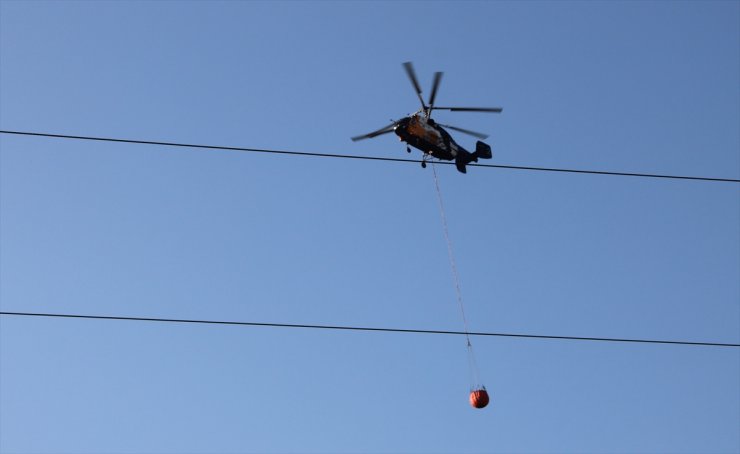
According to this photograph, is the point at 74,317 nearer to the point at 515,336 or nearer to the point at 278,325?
the point at 278,325

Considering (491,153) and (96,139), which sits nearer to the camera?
(96,139)

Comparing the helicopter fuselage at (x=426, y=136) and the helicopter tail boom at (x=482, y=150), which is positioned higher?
the helicopter tail boom at (x=482, y=150)

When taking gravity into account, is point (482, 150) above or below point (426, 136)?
above

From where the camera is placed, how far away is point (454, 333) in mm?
19094

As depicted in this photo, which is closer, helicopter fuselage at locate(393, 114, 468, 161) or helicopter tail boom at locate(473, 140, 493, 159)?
helicopter fuselage at locate(393, 114, 468, 161)

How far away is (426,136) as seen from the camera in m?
29.2

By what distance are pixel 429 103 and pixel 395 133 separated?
1.43 metres

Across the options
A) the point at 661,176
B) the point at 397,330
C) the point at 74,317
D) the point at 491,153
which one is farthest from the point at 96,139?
the point at 491,153

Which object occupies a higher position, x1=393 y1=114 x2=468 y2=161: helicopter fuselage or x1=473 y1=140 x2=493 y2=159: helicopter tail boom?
x1=473 y1=140 x2=493 y2=159: helicopter tail boom

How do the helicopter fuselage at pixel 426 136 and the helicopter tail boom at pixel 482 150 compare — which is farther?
the helicopter tail boom at pixel 482 150

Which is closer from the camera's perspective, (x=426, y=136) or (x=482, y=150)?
(x=426, y=136)

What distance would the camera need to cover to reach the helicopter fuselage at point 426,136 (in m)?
28.8

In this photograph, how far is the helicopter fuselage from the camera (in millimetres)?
28844

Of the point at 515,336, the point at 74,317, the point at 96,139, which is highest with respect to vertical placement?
the point at 96,139
